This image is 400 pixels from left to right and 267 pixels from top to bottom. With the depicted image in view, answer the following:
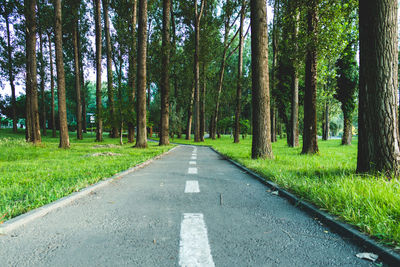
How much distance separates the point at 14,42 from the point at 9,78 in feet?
20.4

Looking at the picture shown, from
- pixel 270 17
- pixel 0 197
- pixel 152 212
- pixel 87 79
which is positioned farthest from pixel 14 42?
pixel 152 212

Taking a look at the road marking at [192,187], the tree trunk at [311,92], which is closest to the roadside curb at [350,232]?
the road marking at [192,187]

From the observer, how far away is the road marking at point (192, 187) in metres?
4.73

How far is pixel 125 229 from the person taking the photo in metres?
2.80

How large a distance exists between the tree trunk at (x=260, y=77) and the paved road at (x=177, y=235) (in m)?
5.23

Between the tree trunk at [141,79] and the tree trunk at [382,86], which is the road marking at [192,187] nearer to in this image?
the tree trunk at [382,86]

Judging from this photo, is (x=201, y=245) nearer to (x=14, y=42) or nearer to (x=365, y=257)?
(x=365, y=257)

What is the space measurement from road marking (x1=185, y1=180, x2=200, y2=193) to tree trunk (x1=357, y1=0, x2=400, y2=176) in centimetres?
353

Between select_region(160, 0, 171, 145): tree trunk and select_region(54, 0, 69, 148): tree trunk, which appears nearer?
select_region(54, 0, 69, 148): tree trunk

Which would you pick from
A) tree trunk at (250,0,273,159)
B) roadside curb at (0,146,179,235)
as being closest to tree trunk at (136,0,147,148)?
tree trunk at (250,0,273,159)

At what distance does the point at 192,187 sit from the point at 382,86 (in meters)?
4.30

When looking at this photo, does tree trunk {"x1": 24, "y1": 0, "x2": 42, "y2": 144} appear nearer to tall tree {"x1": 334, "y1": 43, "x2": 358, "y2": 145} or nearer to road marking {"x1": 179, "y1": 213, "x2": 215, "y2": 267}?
road marking {"x1": 179, "y1": 213, "x2": 215, "y2": 267}

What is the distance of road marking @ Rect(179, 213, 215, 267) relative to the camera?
79.8 inches

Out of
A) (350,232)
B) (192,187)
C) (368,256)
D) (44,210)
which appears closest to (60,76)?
(192,187)
